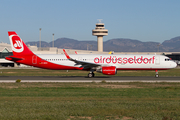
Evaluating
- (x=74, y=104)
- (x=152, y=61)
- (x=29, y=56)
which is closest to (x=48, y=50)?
(x=29, y=56)

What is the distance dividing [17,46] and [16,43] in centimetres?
55

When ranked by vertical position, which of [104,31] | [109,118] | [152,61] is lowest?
[109,118]

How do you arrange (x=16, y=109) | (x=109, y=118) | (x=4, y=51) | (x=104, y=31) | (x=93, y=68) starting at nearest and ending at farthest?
1. (x=109, y=118)
2. (x=16, y=109)
3. (x=93, y=68)
4. (x=4, y=51)
5. (x=104, y=31)

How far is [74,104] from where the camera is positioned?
15297 mm

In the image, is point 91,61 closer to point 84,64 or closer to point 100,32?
point 84,64

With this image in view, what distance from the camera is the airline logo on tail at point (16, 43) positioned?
40500 millimetres

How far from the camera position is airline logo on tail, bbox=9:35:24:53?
40.5 metres

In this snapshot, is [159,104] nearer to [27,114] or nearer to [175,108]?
[175,108]

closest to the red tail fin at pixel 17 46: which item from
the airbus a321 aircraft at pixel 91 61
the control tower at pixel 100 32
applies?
the airbus a321 aircraft at pixel 91 61

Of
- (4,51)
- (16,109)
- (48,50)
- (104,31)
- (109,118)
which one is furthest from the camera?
(104,31)

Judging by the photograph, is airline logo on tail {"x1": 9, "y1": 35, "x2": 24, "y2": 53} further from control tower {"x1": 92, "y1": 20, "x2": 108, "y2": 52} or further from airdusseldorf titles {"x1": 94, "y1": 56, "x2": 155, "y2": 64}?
control tower {"x1": 92, "y1": 20, "x2": 108, "y2": 52}

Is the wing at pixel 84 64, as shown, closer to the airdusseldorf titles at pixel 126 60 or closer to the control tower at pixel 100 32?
the airdusseldorf titles at pixel 126 60

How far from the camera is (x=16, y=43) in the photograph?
40.7 metres

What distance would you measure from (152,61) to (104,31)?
132 m
